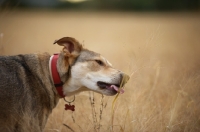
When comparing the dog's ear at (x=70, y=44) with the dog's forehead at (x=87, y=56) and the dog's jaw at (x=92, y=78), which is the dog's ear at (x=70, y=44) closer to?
the dog's forehead at (x=87, y=56)

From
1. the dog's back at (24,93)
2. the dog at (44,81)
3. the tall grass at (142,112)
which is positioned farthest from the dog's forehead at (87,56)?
the tall grass at (142,112)

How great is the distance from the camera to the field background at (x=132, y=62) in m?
5.29

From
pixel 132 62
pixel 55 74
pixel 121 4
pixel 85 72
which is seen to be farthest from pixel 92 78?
pixel 121 4

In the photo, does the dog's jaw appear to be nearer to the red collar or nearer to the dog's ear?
the red collar

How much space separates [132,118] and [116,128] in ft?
0.90

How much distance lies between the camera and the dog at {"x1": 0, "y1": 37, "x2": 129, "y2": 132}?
427 cm

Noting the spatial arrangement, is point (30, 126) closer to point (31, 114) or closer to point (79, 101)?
point (31, 114)

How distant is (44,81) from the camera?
4.58 metres

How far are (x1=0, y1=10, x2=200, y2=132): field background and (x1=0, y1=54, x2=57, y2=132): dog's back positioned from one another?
42cm

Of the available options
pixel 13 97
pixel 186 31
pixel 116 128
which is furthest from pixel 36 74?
pixel 186 31

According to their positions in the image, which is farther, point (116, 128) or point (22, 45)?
point (22, 45)

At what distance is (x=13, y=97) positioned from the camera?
14.0 feet

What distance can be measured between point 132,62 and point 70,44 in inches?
41.4

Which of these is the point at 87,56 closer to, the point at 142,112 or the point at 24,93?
the point at 24,93
